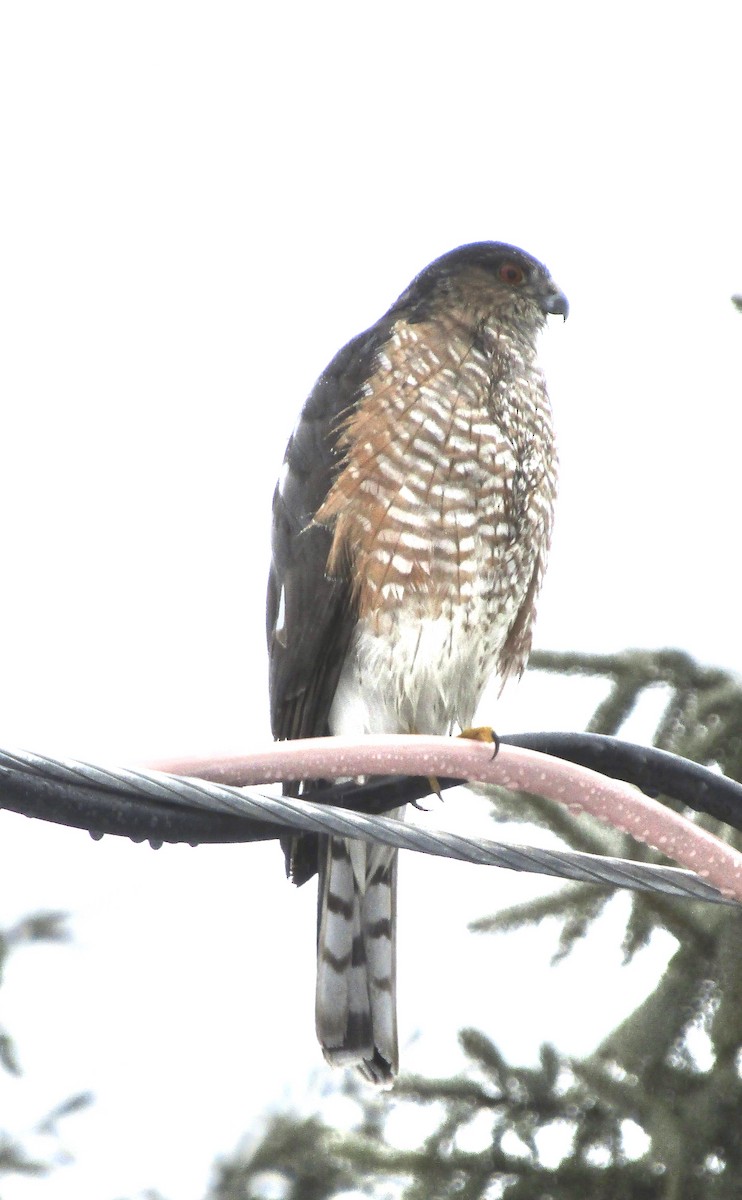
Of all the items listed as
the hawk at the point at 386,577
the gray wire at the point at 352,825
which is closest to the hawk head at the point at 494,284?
the hawk at the point at 386,577

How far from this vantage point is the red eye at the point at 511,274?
15.8 ft

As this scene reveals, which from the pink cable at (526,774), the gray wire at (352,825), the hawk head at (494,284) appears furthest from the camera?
the hawk head at (494,284)

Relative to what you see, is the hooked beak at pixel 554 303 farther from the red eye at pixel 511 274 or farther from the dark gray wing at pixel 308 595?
the dark gray wing at pixel 308 595

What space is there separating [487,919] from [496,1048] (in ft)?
1.02

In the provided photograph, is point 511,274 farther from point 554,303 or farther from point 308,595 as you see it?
point 308,595

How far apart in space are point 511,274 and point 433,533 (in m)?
1.18

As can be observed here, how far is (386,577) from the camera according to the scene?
401cm

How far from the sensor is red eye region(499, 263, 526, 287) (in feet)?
A: 15.8

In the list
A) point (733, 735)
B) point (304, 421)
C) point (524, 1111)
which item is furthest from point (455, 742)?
point (304, 421)

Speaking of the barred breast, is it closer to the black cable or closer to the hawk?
the hawk

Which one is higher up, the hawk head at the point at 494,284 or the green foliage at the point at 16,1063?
the hawk head at the point at 494,284

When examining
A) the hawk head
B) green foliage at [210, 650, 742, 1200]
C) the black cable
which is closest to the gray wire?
the black cable

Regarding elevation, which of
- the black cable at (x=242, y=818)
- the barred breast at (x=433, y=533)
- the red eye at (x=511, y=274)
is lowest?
the black cable at (x=242, y=818)

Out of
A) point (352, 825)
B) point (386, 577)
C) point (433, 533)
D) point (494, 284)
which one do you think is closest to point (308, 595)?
point (386, 577)
